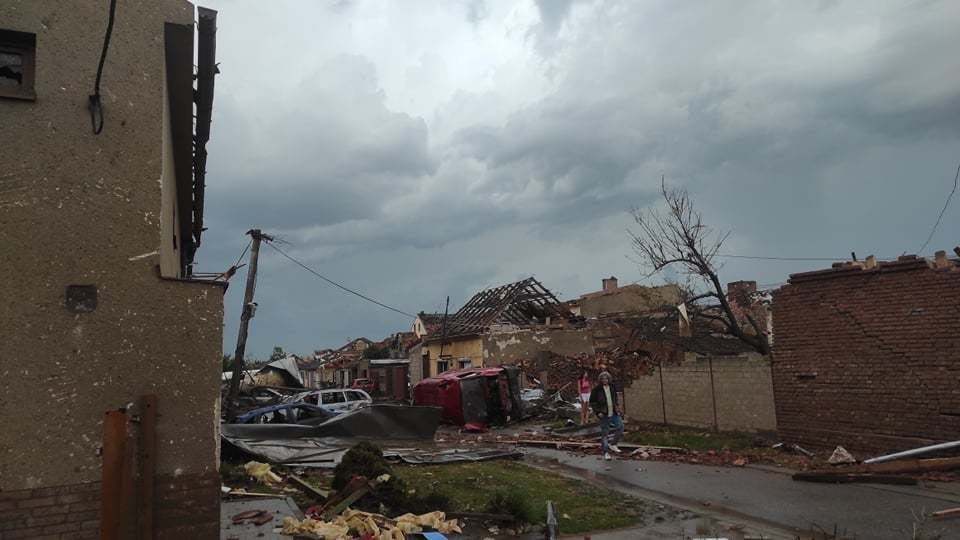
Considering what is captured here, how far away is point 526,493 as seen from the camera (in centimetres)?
927

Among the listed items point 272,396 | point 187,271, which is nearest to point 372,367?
point 272,396

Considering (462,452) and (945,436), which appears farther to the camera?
(462,452)

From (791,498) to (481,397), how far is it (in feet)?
44.6

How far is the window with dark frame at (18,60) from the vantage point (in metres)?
5.48

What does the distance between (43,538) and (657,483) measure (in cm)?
847

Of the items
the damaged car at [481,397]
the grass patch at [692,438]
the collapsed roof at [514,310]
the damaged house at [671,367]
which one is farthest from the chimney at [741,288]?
the grass patch at [692,438]

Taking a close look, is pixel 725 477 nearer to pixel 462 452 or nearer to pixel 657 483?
pixel 657 483

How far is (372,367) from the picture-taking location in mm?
44094

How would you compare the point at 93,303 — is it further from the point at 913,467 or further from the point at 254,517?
the point at 913,467

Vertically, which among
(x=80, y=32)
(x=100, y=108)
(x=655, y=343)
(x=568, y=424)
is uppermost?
(x=80, y=32)

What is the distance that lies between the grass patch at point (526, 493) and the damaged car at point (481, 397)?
28.7 feet

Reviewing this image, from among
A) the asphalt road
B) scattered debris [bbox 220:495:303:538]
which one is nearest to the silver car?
the asphalt road

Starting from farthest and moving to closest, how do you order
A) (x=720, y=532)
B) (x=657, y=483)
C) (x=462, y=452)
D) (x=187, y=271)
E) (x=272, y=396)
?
(x=272, y=396) → (x=187, y=271) → (x=462, y=452) → (x=657, y=483) → (x=720, y=532)

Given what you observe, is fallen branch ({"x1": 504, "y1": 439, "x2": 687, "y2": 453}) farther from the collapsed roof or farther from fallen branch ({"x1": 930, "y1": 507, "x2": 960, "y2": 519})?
the collapsed roof
